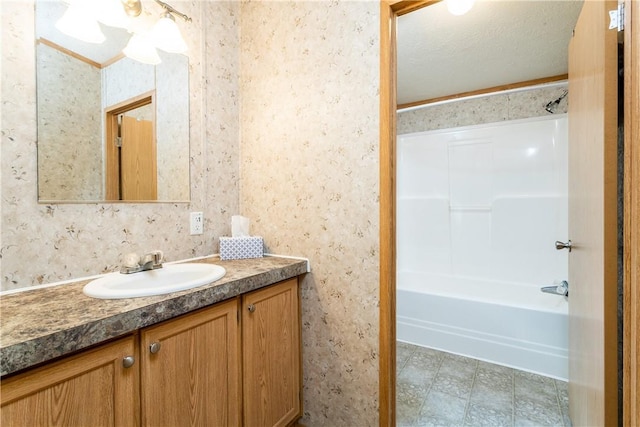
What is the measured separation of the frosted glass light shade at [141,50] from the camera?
1.31m

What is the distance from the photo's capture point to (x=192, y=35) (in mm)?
1526

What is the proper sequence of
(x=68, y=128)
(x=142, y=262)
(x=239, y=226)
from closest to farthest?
(x=68, y=128)
(x=142, y=262)
(x=239, y=226)

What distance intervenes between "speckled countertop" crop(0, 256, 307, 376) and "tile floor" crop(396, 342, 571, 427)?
136 cm

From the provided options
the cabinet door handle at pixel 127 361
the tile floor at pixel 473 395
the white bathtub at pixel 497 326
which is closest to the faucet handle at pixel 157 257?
the cabinet door handle at pixel 127 361

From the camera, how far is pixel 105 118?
123 cm

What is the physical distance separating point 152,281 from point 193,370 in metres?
0.42

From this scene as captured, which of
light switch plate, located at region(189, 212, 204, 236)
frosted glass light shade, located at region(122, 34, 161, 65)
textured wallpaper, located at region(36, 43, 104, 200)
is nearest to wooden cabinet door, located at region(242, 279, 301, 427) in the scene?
light switch plate, located at region(189, 212, 204, 236)

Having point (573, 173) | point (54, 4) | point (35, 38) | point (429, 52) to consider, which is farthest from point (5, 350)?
point (429, 52)

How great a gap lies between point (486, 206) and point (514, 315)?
3.83 feet

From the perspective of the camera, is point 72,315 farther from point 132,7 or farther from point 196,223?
point 132,7

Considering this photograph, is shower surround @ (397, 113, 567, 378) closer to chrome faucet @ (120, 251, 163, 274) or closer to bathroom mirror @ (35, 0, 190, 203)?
chrome faucet @ (120, 251, 163, 274)

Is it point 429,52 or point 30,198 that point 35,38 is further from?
point 429,52

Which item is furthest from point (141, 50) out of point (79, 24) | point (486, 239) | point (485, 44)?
point (486, 239)

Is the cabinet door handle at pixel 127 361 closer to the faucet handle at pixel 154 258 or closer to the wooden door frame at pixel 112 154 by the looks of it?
the faucet handle at pixel 154 258
